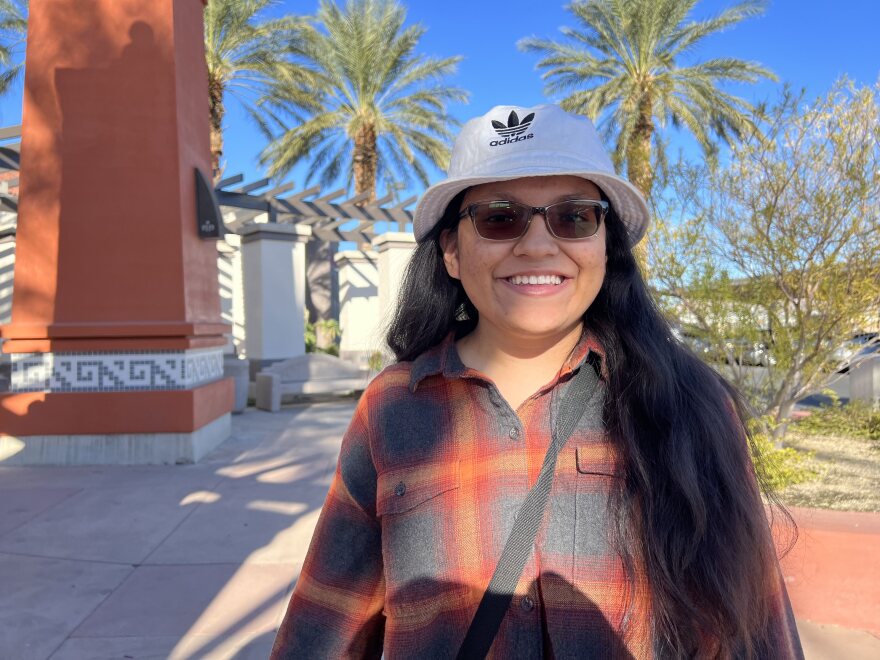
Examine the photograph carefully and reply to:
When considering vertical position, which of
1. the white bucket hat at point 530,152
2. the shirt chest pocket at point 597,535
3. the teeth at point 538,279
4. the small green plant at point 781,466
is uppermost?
the white bucket hat at point 530,152

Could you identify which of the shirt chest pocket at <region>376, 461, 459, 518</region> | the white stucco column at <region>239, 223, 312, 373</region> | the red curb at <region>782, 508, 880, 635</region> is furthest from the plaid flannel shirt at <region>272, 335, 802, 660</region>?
the white stucco column at <region>239, 223, 312, 373</region>

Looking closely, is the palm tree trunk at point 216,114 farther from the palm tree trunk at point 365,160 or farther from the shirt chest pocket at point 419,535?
the shirt chest pocket at point 419,535

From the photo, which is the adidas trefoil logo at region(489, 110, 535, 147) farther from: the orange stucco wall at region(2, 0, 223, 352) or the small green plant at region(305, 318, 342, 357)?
the small green plant at region(305, 318, 342, 357)

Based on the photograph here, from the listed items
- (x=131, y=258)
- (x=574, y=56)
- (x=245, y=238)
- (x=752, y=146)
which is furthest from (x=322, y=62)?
(x=752, y=146)

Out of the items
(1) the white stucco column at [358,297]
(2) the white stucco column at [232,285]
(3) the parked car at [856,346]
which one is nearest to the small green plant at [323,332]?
(1) the white stucco column at [358,297]

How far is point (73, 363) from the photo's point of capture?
596 cm

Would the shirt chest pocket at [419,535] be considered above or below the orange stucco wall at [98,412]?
above

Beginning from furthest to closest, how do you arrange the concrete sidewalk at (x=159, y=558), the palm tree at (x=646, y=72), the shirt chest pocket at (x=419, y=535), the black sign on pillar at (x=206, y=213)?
the palm tree at (x=646, y=72), the black sign on pillar at (x=206, y=213), the concrete sidewalk at (x=159, y=558), the shirt chest pocket at (x=419, y=535)

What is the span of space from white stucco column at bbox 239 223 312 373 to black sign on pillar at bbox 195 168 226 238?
625 centimetres

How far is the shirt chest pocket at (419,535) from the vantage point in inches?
47.8

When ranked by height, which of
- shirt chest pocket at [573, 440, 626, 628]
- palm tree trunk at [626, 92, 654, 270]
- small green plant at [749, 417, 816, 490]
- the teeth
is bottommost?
small green plant at [749, 417, 816, 490]

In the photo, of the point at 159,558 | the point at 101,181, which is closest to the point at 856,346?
the point at 159,558

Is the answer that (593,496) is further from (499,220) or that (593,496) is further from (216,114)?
(216,114)

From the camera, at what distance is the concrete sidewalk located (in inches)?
112
